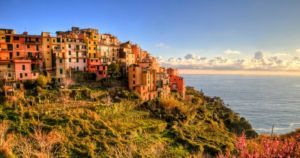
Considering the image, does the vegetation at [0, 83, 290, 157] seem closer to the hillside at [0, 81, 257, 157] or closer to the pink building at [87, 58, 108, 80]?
the hillside at [0, 81, 257, 157]

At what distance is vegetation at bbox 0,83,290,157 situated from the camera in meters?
18.3

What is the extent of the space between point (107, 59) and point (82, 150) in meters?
25.4

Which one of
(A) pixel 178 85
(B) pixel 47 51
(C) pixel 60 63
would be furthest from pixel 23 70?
(A) pixel 178 85

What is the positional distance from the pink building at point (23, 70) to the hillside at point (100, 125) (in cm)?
178

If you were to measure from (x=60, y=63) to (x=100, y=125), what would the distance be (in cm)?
1519

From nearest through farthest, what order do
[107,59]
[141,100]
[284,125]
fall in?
[141,100] < [107,59] < [284,125]

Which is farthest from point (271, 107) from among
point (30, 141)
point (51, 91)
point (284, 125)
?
point (30, 141)

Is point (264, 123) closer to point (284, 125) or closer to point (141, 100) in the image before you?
point (284, 125)

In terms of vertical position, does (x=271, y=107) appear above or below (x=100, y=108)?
below

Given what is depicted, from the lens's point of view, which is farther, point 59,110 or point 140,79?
point 140,79

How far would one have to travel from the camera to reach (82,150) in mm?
18250

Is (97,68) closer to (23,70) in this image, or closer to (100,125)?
(23,70)

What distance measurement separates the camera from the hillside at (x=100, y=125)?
60.1 ft

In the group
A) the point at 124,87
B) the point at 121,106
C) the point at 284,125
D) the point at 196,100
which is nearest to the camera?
the point at 121,106
